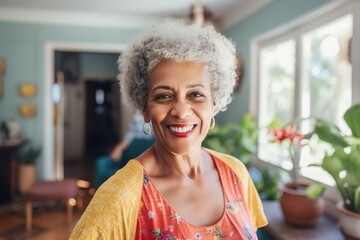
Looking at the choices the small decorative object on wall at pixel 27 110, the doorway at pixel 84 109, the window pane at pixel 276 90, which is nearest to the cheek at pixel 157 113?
the window pane at pixel 276 90

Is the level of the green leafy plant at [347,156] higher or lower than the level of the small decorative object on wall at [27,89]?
lower

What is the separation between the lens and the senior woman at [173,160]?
25.6 inches

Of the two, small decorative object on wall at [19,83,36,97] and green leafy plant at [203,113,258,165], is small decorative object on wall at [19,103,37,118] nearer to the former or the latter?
small decorative object on wall at [19,83,36,97]

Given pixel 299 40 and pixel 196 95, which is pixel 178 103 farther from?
pixel 299 40

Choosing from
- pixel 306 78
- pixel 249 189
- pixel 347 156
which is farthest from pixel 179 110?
pixel 306 78

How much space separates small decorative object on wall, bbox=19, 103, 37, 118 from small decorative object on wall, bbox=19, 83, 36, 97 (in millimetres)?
133

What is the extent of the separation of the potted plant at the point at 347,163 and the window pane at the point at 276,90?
106cm

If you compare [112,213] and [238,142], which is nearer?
[112,213]

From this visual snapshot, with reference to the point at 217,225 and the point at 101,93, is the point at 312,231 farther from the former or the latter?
the point at 101,93

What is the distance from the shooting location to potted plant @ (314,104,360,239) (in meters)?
1.21

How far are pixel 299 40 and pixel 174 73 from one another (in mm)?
1968

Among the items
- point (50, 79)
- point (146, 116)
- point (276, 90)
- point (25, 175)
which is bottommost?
point (25, 175)

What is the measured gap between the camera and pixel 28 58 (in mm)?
3760

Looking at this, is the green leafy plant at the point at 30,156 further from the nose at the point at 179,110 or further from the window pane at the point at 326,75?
the nose at the point at 179,110
